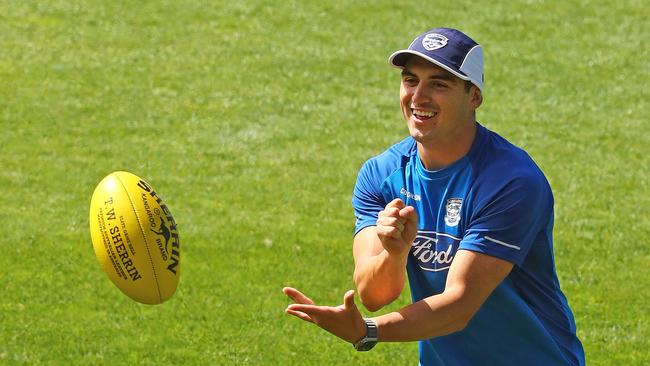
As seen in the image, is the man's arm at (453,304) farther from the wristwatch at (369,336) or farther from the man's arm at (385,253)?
the man's arm at (385,253)

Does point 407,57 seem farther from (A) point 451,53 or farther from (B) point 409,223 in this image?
(B) point 409,223

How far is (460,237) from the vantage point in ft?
18.7

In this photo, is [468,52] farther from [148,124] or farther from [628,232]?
[148,124]

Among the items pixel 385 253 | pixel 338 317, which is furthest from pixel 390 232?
pixel 338 317

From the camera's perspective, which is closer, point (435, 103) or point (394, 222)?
point (394, 222)

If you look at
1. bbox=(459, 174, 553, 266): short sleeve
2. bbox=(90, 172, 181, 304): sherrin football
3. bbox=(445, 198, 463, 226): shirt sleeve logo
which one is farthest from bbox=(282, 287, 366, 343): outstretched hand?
bbox=(90, 172, 181, 304): sherrin football

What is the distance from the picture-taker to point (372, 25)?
15.4 meters

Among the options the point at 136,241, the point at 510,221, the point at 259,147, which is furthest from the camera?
the point at 259,147

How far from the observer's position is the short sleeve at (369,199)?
6.13 m

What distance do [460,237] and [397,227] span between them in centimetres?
41

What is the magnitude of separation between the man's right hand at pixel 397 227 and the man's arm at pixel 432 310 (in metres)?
0.23

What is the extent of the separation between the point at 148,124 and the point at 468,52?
759 centimetres

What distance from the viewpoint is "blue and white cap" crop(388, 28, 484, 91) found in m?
5.55

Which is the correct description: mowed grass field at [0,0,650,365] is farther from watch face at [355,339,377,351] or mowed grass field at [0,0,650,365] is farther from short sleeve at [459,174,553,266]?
watch face at [355,339,377,351]
